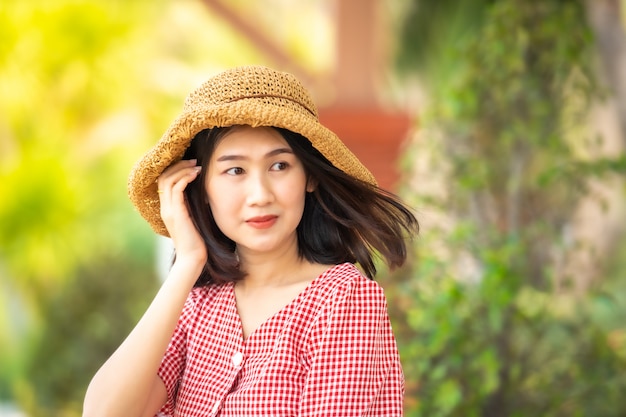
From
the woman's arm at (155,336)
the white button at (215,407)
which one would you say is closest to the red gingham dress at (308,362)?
the white button at (215,407)

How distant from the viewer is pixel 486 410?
11.0ft

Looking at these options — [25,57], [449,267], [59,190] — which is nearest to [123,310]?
[59,190]

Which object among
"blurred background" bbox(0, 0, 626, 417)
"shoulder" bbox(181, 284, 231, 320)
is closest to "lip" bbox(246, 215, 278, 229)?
"shoulder" bbox(181, 284, 231, 320)

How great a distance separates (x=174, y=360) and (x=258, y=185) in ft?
1.53

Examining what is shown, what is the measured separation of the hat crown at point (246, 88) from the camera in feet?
6.40

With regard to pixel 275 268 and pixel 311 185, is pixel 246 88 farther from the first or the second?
pixel 275 268

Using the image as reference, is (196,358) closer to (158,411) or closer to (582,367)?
(158,411)

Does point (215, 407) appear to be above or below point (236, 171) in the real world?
below

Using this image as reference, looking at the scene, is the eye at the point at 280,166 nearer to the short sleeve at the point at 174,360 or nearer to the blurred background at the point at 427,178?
the short sleeve at the point at 174,360

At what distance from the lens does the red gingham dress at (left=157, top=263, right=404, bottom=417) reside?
1.82 metres

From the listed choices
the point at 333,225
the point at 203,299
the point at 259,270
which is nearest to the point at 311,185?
the point at 333,225

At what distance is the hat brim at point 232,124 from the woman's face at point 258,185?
6 centimetres

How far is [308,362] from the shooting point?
188 cm

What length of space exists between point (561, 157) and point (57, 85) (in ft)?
26.9
